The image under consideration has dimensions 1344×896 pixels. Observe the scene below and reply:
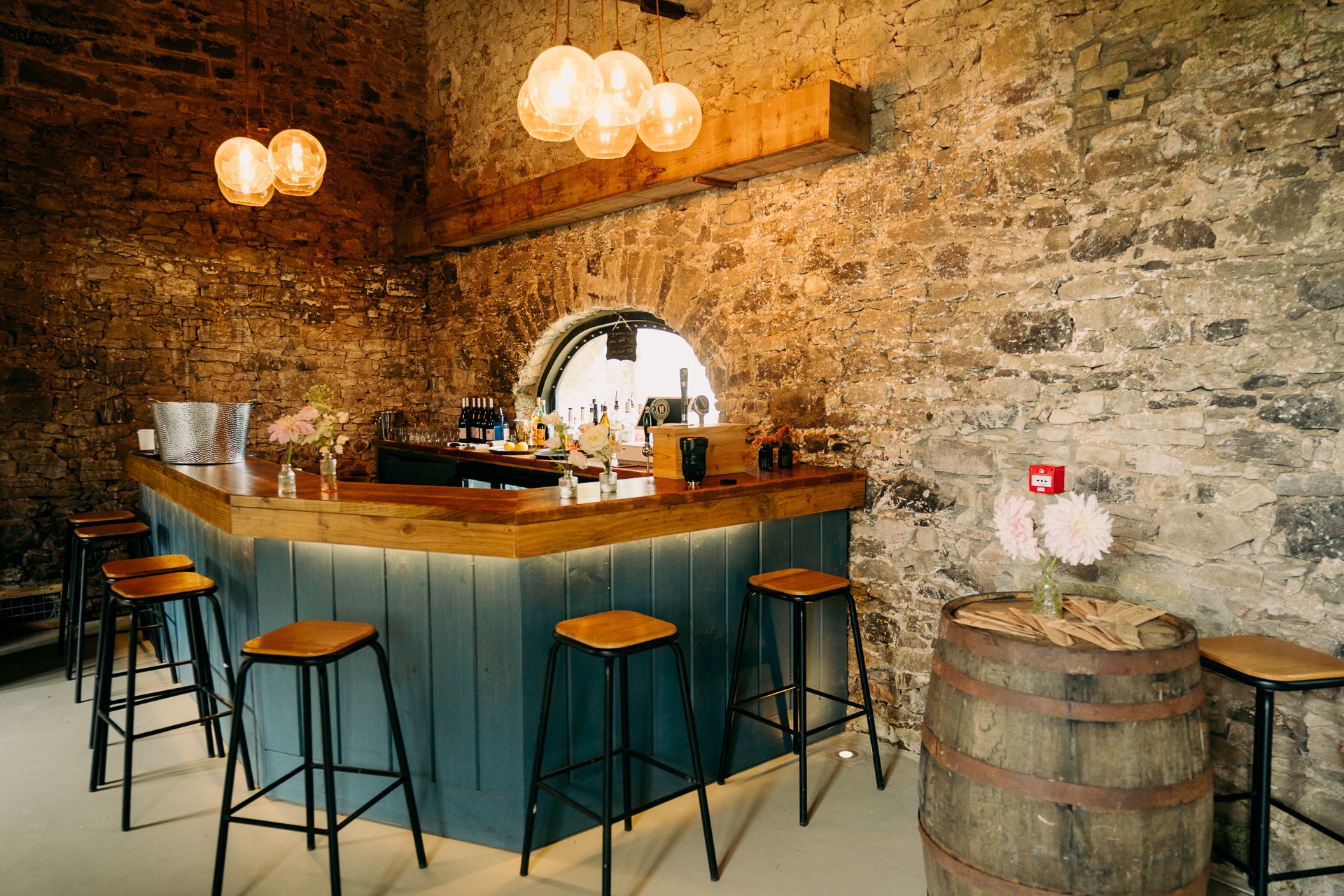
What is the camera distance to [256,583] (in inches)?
120

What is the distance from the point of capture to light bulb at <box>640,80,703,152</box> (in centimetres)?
→ 312

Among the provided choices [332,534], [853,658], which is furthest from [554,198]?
[853,658]

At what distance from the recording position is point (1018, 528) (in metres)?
2.18

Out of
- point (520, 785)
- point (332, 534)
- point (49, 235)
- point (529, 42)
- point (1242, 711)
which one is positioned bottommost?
point (520, 785)

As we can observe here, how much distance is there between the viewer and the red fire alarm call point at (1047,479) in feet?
9.59

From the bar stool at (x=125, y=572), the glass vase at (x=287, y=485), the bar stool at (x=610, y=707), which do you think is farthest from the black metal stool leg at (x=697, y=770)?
the bar stool at (x=125, y=572)

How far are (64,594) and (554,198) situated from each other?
3.81 meters

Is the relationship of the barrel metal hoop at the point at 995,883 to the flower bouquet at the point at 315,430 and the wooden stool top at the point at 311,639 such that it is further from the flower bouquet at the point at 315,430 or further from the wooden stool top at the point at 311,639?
the flower bouquet at the point at 315,430

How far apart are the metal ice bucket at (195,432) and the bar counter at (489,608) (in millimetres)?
1015

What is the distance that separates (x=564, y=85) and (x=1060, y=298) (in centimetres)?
196

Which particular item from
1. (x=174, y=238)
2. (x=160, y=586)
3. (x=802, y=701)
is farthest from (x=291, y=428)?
(x=174, y=238)

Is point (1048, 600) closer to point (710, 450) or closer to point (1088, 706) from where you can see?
point (1088, 706)

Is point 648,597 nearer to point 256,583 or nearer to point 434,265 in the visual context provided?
point 256,583

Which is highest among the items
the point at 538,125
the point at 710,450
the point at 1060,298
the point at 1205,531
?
the point at 538,125
